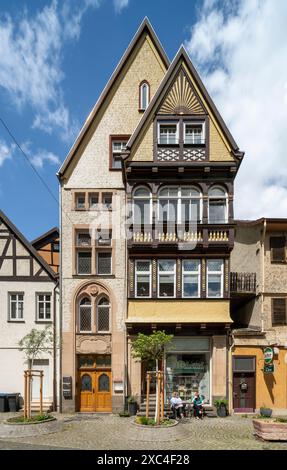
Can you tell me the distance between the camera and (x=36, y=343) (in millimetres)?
21609

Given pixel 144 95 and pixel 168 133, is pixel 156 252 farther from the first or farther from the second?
pixel 144 95

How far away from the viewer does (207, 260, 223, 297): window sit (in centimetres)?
2153

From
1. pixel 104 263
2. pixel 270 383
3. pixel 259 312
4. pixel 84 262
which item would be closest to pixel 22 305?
pixel 84 262

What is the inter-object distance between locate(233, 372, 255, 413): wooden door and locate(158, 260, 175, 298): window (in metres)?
5.80

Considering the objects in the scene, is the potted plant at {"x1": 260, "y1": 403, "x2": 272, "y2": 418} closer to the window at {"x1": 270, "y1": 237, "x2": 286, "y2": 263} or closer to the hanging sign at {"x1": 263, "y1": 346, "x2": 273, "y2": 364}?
the hanging sign at {"x1": 263, "y1": 346, "x2": 273, "y2": 364}

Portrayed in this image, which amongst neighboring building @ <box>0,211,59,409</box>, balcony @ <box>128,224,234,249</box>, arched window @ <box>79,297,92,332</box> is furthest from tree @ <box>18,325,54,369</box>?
balcony @ <box>128,224,234,249</box>

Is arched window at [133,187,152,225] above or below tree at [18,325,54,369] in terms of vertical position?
above

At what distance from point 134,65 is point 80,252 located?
12.0 m

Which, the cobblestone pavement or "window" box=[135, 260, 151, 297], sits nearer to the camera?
the cobblestone pavement

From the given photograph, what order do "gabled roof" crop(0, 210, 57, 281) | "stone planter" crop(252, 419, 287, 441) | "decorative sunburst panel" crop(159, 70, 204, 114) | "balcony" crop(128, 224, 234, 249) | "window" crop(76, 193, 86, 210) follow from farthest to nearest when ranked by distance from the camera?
1. "window" crop(76, 193, 86, 210)
2. "gabled roof" crop(0, 210, 57, 281)
3. "decorative sunburst panel" crop(159, 70, 204, 114)
4. "balcony" crop(128, 224, 234, 249)
5. "stone planter" crop(252, 419, 287, 441)

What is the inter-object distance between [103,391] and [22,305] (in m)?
6.85

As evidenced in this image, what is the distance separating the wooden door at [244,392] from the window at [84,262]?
1019 centimetres

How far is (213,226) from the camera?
21344 mm
